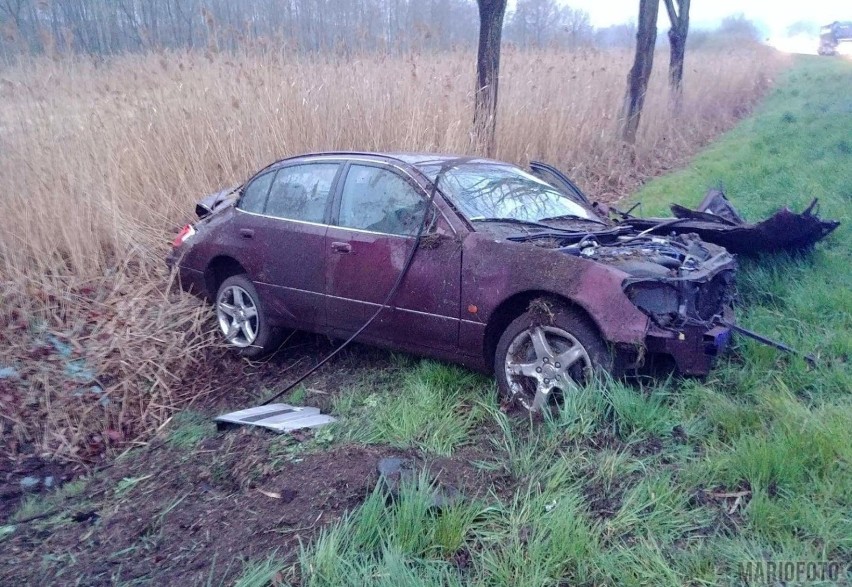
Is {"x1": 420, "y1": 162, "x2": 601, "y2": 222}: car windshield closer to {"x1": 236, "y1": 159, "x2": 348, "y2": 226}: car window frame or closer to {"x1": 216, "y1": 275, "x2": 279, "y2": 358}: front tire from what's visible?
{"x1": 236, "y1": 159, "x2": 348, "y2": 226}: car window frame

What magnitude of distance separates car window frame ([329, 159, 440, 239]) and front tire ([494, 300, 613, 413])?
88 cm

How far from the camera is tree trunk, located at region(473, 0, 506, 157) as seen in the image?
411 inches

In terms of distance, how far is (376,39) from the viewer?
11289 mm

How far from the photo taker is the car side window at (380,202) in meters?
5.42

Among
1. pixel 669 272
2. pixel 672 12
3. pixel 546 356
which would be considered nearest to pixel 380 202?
pixel 546 356

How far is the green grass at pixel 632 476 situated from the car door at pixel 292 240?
91 cm

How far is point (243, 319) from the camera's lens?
6.52 metres

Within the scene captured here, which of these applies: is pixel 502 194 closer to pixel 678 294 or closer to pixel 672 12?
pixel 678 294

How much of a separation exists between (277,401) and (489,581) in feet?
9.55

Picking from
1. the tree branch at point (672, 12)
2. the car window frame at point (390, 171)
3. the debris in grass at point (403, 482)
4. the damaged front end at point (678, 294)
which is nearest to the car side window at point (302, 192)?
the car window frame at point (390, 171)

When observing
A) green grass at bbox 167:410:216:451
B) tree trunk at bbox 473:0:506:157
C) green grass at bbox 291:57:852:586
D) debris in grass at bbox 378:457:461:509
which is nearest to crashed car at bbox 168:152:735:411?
green grass at bbox 291:57:852:586

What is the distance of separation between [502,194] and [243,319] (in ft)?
7.92

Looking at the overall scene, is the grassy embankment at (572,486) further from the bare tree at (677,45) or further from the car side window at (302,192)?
the bare tree at (677,45)

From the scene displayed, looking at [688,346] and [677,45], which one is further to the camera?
[677,45]
